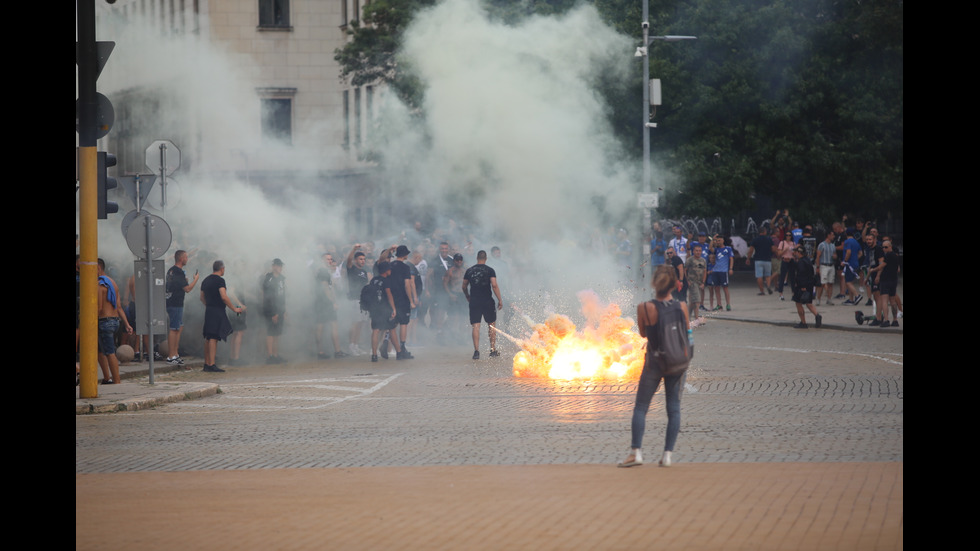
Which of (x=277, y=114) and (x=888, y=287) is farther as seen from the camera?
(x=277, y=114)

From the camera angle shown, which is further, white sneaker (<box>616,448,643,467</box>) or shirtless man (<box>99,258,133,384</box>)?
shirtless man (<box>99,258,133,384</box>)

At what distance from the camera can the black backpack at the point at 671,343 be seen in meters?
9.18

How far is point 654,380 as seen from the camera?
9266 millimetres

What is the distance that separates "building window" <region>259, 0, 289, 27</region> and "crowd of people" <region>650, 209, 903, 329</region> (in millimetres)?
12130

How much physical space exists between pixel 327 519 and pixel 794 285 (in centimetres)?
1733

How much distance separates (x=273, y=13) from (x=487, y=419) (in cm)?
2398

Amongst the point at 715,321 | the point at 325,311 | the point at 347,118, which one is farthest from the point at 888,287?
the point at 347,118

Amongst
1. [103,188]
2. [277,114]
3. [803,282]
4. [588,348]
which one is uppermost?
[277,114]

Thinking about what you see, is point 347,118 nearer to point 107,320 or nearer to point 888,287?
point 888,287

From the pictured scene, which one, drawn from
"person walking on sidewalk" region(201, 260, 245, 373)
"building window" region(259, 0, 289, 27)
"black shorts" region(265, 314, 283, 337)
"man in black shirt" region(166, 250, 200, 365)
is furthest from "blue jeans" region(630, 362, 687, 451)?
"building window" region(259, 0, 289, 27)

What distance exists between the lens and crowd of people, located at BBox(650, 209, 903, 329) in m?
22.6

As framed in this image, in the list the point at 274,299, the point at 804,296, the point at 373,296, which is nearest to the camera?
the point at 274,299

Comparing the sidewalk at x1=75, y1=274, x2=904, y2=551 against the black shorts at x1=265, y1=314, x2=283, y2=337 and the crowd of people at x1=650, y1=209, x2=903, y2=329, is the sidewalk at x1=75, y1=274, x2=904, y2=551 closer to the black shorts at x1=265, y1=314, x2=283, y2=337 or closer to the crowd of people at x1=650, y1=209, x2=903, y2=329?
the black shorts at x1=265, y1=314, x2=283, y2=337
